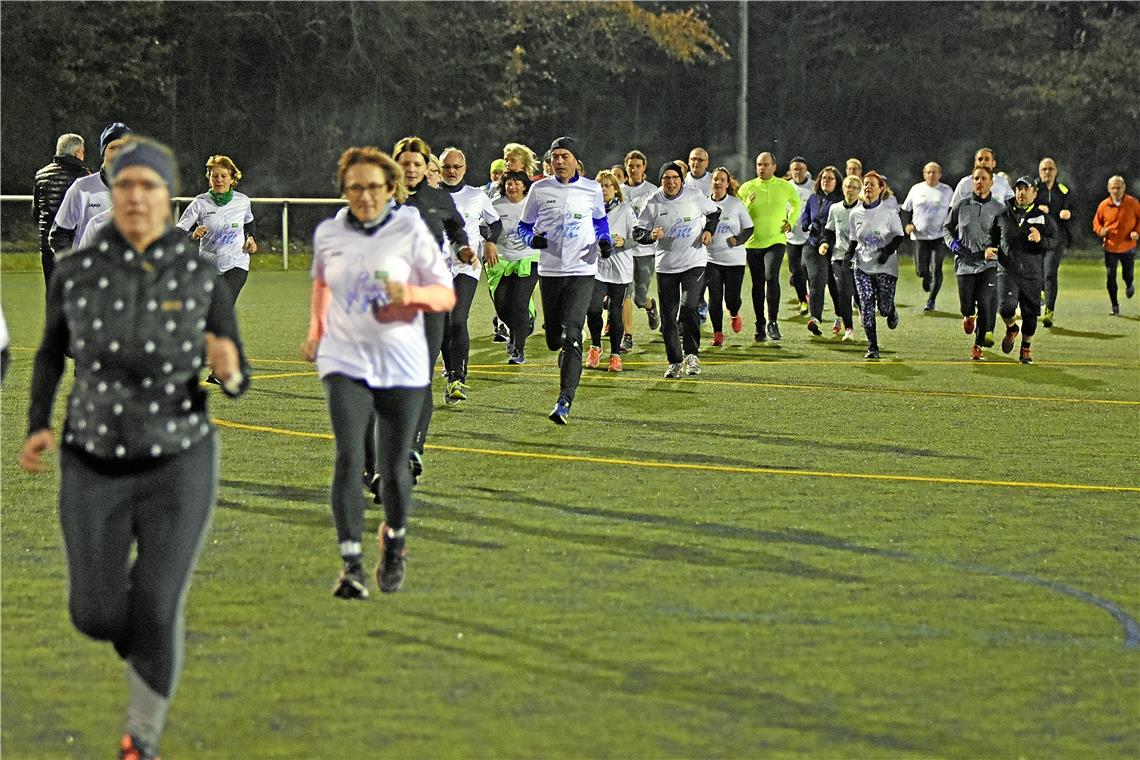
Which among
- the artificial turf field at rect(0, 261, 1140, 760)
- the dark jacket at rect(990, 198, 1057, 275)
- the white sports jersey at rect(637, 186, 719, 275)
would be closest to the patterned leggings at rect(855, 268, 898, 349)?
the dark jacket at rect(990, 198, 1057, 275)

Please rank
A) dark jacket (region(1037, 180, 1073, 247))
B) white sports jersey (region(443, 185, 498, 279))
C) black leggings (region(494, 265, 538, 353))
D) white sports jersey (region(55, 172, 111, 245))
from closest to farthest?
white sports jersey (region(55, 172, 111, 245))
white sports jersey (region(443, 185, 498, 279))
black leggings (region(494, 265, 538, 353))
dark jacket (region(1037, 180, 1073, 247))

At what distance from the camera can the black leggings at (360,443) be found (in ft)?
25.7

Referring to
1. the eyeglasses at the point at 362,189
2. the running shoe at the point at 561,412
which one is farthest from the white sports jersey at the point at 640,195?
the eyeglasses at the point at 362,189

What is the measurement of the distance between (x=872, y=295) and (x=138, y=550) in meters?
14.9

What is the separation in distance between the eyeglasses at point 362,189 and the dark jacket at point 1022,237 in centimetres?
1182

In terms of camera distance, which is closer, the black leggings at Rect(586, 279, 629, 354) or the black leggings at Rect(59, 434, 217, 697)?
the black leggings at Rect(59, 434, 217, 697)

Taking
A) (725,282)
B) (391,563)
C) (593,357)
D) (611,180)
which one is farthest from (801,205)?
(391,563)

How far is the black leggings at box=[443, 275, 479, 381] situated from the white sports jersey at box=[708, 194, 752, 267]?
5.29 m

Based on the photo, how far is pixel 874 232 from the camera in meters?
20.0

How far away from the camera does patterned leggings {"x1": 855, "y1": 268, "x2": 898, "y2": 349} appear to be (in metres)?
19.5

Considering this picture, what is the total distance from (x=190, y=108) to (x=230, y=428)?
32473mm

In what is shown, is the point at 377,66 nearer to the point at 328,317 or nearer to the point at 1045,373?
the point at 1045,373

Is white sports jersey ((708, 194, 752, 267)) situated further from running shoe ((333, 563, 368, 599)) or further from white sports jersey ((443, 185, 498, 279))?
running shoe ((333, 563, 368, 599))

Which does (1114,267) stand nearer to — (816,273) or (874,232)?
(816,273)
